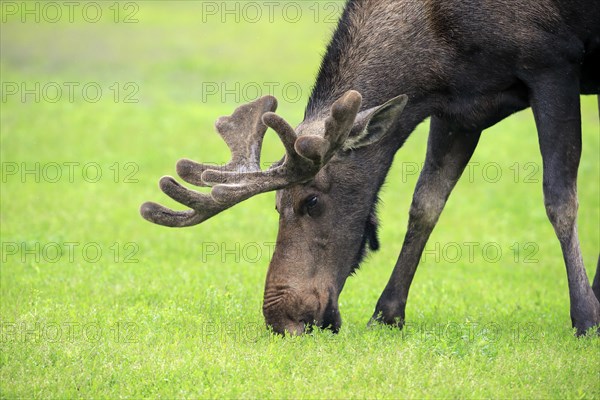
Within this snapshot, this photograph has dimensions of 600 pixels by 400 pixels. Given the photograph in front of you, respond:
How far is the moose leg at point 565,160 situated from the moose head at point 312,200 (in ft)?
4.10

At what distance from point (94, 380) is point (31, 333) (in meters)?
1.45

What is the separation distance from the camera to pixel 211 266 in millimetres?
11578

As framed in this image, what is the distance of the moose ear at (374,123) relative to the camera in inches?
291

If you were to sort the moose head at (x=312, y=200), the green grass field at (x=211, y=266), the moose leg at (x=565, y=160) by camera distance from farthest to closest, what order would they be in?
the moose leg at (x=565, y=160), the moose head at (x=312, y=200), the green grass field at (x=211, y=266)

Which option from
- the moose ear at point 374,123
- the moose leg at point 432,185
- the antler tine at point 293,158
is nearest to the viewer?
the antler tine at point 293,158

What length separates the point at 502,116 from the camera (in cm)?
811

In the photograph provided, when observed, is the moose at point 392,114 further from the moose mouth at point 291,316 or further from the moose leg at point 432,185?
the moose leg at point 432,185

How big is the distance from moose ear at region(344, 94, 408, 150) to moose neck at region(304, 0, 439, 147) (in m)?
0.26

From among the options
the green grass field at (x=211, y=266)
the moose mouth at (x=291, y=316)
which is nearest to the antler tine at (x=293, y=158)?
the moose mouth at (x=291, y=316)

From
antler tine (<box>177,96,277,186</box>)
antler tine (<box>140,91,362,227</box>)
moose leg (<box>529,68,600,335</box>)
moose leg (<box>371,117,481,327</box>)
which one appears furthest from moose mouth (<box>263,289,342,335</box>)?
moose leg (<box>529,68,600,335</box>)

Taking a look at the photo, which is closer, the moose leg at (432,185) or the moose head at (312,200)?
the moose head at (312,200)

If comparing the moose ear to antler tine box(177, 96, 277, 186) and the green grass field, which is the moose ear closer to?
antler tine box(177, 96, 277, 186)

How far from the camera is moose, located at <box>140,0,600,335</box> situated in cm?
741

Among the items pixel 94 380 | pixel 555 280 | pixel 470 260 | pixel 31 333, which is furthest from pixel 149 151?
pixel 94 380
